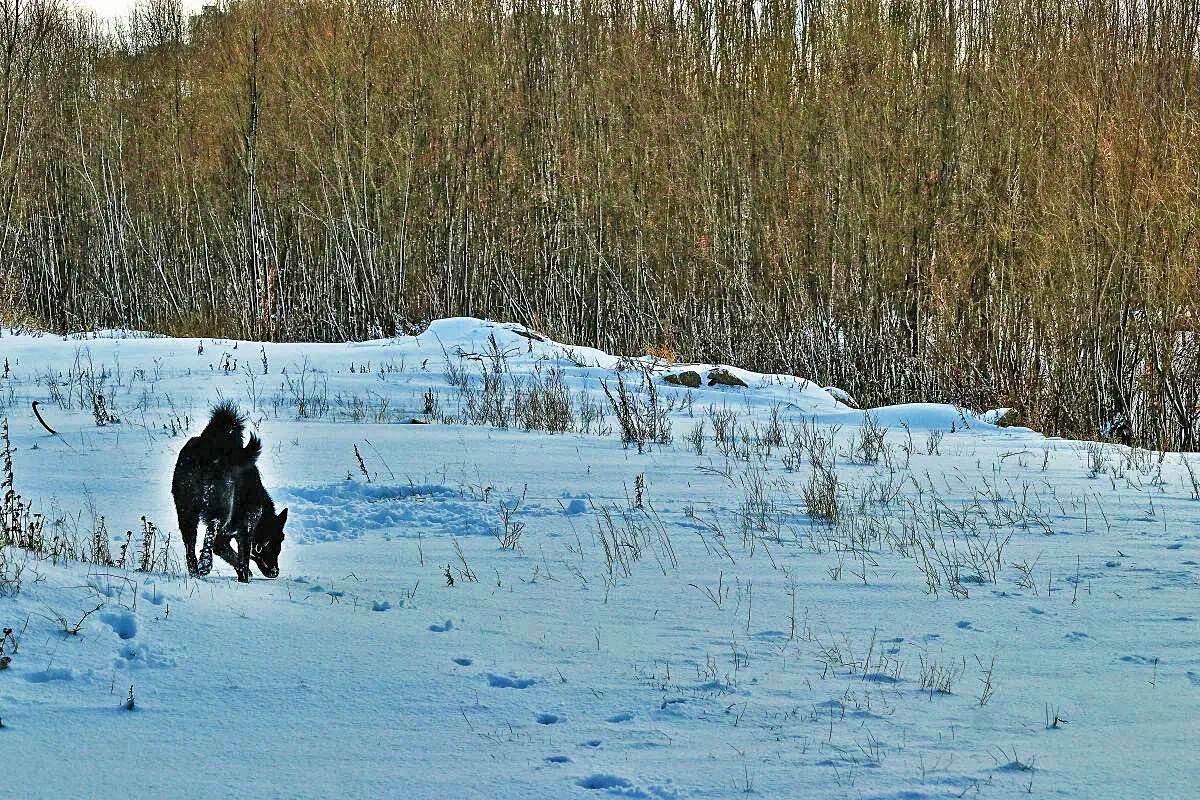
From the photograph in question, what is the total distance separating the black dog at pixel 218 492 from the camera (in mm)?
4469

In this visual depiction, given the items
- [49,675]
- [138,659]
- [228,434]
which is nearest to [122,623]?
[138,659]

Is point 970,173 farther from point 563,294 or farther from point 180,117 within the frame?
point 180,117

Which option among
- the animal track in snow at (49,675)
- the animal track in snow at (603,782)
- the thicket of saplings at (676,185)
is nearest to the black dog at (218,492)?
the animal track in snow at (49,675)

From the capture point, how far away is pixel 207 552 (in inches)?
179

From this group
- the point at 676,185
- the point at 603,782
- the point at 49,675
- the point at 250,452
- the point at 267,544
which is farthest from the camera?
the point at 676,185

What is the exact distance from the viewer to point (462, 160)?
1730cm

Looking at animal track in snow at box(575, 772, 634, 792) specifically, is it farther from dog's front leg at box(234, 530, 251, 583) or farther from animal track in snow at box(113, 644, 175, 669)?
dog's front leg at box(234, 530, 251, 583)

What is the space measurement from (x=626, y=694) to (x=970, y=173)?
1129 cm

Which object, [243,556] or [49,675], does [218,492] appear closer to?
[243,556]

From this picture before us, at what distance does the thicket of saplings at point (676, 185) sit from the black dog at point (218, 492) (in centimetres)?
876

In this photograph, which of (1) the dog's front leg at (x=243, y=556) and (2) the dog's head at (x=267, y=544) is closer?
(1) the dog's front leg at (x=243, y=556)

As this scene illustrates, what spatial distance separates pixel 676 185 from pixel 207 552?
39.8 feet

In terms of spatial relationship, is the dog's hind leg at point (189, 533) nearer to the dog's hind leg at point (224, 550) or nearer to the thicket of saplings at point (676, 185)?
the dog's hind leg at point (224, 550)

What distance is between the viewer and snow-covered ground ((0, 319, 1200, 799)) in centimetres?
275
